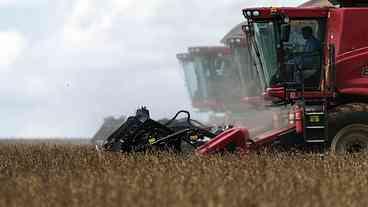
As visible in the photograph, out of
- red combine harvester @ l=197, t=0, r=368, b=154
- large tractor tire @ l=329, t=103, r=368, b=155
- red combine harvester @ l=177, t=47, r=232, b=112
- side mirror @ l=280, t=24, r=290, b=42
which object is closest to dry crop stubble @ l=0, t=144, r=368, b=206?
large tractor tire @ l=329, t=103, r=368, b=155

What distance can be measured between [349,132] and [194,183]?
531 cm

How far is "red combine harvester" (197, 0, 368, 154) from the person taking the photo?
35.3 feet

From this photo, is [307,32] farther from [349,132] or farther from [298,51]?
[349,132]

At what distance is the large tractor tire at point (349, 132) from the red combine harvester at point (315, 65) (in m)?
0.05

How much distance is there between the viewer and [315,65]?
429 inches

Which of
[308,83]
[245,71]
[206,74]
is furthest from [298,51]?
[206,74]

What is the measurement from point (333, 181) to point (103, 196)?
220 centimetres

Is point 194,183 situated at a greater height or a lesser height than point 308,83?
greater

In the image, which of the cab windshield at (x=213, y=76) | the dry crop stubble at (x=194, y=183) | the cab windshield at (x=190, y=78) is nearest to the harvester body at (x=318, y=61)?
the dry crop stubble at (x=194, y=183)

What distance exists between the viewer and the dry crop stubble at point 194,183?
475 centimetres

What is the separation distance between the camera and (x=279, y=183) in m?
5.92

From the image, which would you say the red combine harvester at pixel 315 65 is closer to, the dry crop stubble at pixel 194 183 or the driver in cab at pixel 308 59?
the driver in cab at pixel 308 59

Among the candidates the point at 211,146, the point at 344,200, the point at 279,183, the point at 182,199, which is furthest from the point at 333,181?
the point at 211,146

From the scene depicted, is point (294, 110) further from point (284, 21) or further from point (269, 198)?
point (269, 198)
